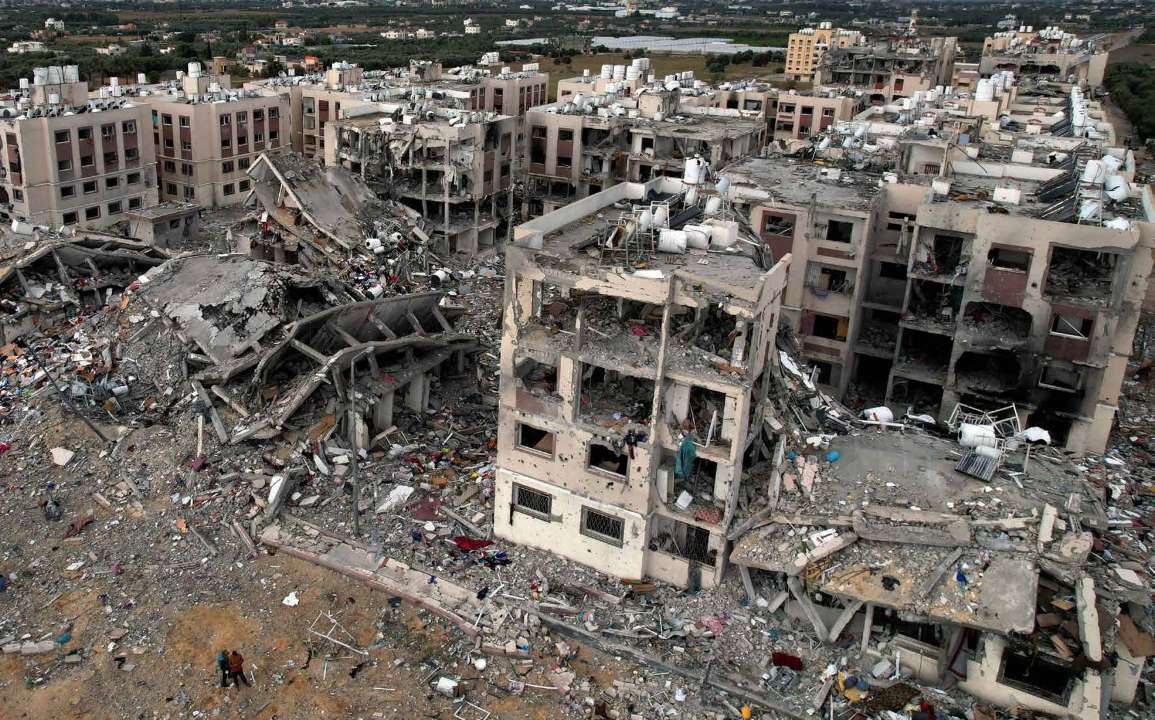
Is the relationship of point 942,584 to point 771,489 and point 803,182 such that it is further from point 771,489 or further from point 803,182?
point 803,182

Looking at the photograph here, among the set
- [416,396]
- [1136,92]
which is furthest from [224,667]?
[1136,92]

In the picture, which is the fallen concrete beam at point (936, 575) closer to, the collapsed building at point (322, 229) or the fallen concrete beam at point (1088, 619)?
the fallen concrete beam at point (1088, 619)

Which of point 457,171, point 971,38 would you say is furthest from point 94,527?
point 971,38

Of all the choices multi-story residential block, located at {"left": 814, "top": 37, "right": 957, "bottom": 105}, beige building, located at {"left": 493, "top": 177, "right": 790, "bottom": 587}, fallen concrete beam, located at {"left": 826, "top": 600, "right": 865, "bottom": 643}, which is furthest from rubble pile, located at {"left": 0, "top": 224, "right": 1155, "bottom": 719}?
multi-story residential block, located at {"left": 814, "top": 37, "right": 957, "bottom": 105}

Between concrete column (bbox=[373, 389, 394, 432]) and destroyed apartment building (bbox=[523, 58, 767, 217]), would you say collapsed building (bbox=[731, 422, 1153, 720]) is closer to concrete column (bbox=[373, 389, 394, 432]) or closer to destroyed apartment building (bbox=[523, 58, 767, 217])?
concrete column (bbox=[373, 389, 394, 432])

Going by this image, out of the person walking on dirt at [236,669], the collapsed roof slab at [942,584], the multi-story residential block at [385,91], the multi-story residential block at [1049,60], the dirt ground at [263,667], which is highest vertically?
the multi-story residential block at [1049,60]

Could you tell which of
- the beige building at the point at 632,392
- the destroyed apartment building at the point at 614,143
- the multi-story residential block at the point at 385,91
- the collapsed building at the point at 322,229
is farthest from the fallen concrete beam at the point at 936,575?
the multi-story residential block at the point at 385,91
